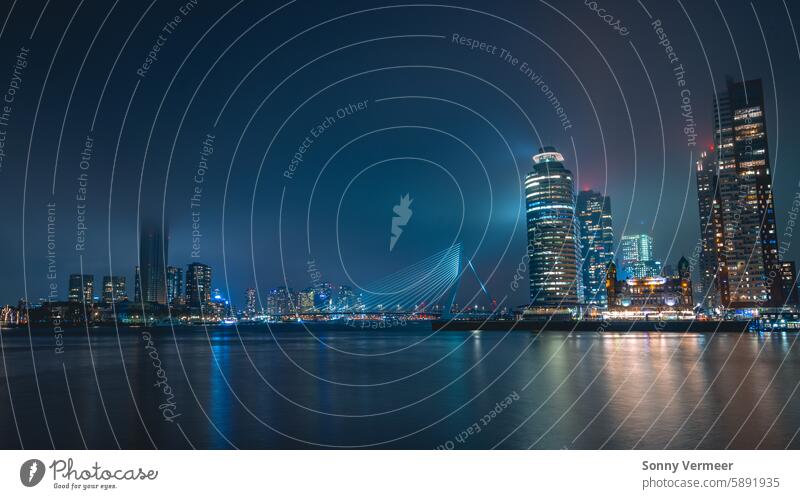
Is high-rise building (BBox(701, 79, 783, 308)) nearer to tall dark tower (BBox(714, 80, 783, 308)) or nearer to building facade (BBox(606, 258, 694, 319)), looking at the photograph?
tall dark tower (BBox(714, 80, 783, 308))

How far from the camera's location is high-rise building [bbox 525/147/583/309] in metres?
162

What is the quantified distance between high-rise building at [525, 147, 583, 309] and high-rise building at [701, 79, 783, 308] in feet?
143

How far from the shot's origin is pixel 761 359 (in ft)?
159

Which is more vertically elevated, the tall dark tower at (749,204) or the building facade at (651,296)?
the tall dark tower at (749,204)

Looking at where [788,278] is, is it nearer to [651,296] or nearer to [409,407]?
[651,296]

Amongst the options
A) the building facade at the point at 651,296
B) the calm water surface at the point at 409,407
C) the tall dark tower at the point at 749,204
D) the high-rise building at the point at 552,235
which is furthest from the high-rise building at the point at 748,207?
the calm water surface at the point at 409,407

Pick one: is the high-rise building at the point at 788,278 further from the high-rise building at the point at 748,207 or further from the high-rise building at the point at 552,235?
the high-rise building at the point at 552,235

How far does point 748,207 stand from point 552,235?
57323 mm

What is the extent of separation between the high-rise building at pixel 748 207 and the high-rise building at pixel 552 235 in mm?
43601

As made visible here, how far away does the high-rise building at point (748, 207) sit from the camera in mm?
154000

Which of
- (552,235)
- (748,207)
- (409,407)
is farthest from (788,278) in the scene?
(409,407)

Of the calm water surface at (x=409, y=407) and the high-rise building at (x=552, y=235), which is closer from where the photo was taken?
the calm water surface at (x=409, y=407)

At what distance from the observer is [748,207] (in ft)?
525
